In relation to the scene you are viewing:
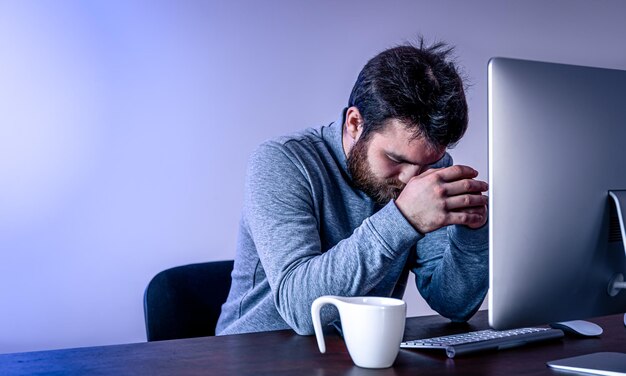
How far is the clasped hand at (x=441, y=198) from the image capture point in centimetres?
118

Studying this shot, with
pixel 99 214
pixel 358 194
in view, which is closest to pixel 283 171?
pixel 358 194

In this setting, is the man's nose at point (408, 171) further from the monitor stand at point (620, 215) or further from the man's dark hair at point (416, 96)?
the monitor stand at point (620, 215)

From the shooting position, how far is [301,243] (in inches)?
52.4

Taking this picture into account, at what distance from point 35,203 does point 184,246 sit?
479mm

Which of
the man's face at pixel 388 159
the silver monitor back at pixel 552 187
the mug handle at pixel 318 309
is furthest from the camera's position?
the man's face at pixel 388 159

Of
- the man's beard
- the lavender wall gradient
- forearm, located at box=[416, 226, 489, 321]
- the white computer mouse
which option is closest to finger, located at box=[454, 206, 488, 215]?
forearm, located at box=[416, 226, 489, 321]

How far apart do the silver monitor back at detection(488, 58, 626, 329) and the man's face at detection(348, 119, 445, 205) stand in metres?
0.51

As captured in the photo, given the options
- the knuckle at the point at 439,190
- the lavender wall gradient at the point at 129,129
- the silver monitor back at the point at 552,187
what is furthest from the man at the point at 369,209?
the lavender wall gradient at the point at 129,129

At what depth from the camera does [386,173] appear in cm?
153

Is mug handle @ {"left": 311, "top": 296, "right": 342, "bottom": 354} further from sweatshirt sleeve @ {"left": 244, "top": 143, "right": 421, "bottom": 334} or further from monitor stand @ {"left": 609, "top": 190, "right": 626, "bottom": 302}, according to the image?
monitor stand @ {"left": 609, "top": 190, "right": 626, "bottom": 302}

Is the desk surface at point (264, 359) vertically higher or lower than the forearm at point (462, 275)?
lower

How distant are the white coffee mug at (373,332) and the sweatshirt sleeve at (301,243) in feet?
0.66

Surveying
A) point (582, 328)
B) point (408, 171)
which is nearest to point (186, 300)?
point (408, 171)

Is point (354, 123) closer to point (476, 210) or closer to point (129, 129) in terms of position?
point (476, 210)
